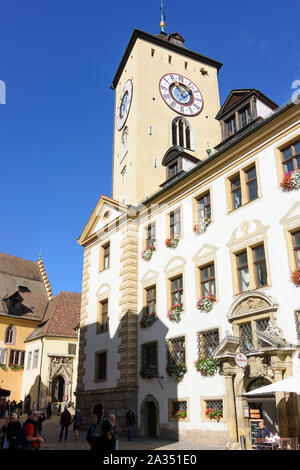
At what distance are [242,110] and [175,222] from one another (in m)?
6.99

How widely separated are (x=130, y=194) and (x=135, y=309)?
1118cm

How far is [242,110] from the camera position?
23.4m

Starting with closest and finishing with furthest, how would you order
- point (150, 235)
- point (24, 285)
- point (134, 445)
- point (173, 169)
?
point (134, 445) → point (150, 235) → point (173, 169) → point (24, 285)

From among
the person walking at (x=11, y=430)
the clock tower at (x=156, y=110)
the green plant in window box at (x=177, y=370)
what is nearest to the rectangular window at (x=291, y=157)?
the green plant in window box at (x=177, y=370)

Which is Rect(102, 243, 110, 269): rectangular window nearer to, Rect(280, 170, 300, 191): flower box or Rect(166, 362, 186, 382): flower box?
Rect(166, 362, 186, 382): flower box

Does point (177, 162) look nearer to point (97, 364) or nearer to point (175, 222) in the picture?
point (175, 222)

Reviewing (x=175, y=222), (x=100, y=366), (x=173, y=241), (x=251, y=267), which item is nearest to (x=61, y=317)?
(x=100, y=366)

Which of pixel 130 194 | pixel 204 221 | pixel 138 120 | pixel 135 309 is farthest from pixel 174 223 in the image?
pixel 138 120

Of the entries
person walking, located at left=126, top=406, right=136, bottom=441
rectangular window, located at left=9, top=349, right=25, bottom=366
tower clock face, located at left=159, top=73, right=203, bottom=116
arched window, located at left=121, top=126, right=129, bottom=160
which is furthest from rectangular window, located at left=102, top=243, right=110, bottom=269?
rectangular window, located at left=9, top=349, right=25, bottom=366

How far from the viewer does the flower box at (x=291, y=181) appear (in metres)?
17.5

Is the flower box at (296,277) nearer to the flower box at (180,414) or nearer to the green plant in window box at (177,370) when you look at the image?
the green plant in window box at (177,370)

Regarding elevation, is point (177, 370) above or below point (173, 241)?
below

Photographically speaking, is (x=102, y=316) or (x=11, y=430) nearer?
(x=11, y=430)

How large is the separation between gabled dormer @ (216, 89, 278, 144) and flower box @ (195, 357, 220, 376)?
11.4 m
